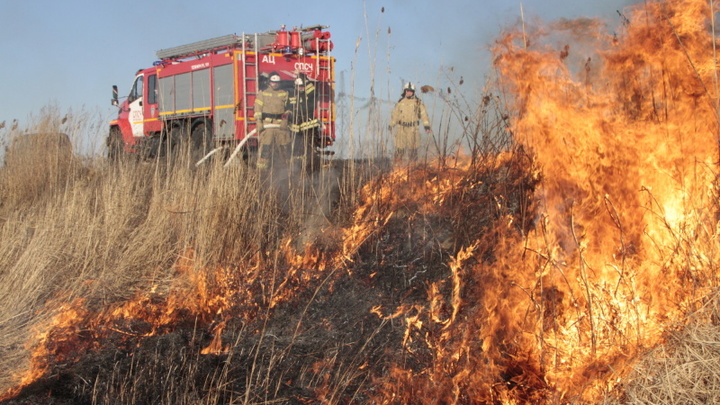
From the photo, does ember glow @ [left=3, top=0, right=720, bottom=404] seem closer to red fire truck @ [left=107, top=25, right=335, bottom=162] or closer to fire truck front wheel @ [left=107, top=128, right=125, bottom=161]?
fire truck front wheel @ [left=107, top=128, right=125, bottom=161]

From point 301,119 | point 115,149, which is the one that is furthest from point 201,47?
point 301,119

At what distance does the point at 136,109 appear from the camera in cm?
1442

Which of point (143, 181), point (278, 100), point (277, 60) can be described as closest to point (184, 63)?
point (277, 60)

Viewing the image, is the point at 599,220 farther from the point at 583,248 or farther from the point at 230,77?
the point at 230,77

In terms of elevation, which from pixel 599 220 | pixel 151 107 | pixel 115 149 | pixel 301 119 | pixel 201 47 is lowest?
pixel 599 220

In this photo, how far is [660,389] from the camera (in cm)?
260

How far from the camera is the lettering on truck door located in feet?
46.8

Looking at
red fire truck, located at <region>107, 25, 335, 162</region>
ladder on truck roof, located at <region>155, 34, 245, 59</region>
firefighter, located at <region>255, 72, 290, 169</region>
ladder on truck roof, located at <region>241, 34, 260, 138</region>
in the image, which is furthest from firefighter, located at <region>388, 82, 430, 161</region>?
ladder on truck roof, located at <region>155, 34, 245, 59</region>

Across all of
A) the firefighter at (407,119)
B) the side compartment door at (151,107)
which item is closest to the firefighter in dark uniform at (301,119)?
the firefighter at (407,119)

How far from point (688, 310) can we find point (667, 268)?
1.25 feet

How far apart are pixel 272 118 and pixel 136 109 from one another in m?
6.63

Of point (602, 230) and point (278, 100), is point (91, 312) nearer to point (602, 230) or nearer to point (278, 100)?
point (602, 230)

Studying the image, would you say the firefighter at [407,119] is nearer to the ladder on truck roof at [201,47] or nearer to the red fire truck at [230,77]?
the red fire truck at [230,77]

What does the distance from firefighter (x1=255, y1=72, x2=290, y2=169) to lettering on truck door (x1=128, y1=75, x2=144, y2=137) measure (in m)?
6.10
